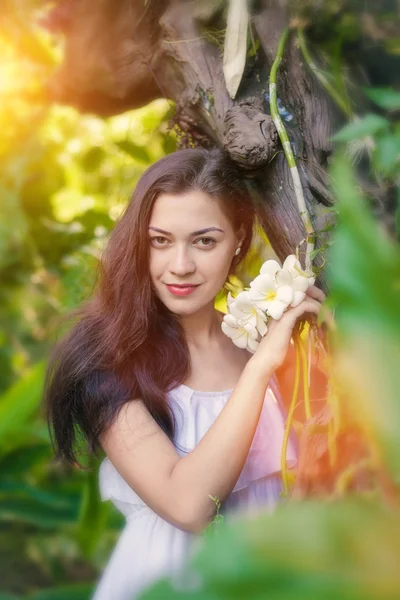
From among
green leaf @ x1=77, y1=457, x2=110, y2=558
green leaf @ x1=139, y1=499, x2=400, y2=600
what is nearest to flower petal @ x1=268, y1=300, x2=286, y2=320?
green leaf @ x1=139, y1=499, x2=400, y2=600

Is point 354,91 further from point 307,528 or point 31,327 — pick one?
point 31,327

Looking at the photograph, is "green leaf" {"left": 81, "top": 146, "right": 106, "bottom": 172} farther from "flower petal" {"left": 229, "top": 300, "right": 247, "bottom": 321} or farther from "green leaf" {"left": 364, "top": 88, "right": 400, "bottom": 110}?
"green leaf" {"left": 364, "top": 88, "right": 400, "bottom": 110}

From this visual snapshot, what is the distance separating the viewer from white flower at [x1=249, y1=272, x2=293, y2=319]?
915 mm

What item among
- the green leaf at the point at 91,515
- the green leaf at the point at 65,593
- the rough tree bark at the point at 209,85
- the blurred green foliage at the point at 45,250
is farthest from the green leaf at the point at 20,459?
the rough tree bark at the point at 209,85

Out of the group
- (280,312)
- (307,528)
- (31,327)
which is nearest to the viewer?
(307,528)

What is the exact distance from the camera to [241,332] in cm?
99

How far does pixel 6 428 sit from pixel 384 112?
1.46m

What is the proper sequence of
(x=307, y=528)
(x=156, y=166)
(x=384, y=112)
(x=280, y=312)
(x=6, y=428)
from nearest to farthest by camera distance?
(x=307, y=528) < (x=280, y=312) < (x=156, y=166) < (x=384, y=112) < (x=6, y=428)

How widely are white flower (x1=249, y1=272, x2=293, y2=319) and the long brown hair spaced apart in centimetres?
20

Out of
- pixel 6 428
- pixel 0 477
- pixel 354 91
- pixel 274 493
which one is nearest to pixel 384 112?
pixel 354 91

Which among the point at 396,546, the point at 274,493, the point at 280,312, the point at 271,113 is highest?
the point at 271,113

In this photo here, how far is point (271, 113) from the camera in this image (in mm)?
1001

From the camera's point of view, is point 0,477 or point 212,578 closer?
point 212,578

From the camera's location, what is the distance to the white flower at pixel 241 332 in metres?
0.97
